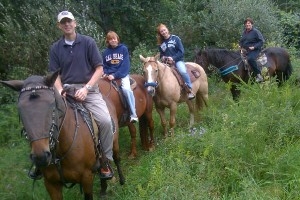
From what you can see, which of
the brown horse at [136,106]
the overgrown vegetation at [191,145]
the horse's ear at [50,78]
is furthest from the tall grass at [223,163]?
the horse's ear at [50,78]

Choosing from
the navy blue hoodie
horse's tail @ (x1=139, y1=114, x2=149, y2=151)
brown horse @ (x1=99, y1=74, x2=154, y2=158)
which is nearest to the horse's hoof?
brown horse @ (x1=99, y1=74, x2=154, y2=158)

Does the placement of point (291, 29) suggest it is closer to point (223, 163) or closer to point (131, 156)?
→ point (131, 156)

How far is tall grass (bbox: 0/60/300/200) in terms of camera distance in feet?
15.2

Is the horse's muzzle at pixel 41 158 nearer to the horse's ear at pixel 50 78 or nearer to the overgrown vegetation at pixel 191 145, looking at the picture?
the horse's ear at pixel 50 78

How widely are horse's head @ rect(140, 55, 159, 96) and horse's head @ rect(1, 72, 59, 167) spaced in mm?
3755

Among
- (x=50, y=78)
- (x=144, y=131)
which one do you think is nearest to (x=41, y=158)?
(x=50, y=78)

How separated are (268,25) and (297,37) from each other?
4104 millimetres

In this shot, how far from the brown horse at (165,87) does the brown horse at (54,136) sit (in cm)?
304

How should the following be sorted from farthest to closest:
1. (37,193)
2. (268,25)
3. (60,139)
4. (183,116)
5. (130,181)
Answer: (268,25), (183,116), (130,181), (37,193), (60,139)

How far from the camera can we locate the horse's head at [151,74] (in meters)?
7.32

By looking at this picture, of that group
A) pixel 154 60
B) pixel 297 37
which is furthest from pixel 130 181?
pixel 297 37

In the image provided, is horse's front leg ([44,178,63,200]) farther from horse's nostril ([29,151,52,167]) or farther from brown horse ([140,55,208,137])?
brown horse ([140,55,208,137])

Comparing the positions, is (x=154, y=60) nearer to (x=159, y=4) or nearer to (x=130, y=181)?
(x=130, y=181)

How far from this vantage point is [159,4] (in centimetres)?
1652
